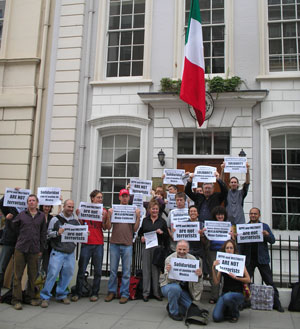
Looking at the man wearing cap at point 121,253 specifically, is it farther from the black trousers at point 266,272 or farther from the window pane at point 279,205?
the window pane at point 279,205

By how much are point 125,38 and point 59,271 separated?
7092 millimetres

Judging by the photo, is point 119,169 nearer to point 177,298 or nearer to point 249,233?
point 249,233

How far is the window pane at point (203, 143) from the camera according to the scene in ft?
31.7

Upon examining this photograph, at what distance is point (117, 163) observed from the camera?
32.8 ft

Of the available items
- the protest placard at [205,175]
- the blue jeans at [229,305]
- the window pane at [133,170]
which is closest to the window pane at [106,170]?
the window pane at [133,170]

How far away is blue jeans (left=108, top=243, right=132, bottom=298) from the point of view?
20.6 ft

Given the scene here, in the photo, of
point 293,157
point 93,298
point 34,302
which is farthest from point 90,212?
point 293,157

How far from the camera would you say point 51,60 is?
34.4 feet

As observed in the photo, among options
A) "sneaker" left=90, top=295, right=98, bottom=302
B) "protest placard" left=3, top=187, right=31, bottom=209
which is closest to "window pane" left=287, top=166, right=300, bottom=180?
"sneaker" left=90, top=295, right=98, bottom=302

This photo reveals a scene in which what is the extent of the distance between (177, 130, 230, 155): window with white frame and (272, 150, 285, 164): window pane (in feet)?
3.84

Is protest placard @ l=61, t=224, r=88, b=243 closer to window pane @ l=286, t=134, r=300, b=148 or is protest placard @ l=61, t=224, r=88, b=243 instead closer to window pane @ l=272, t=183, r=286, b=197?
window pane @ l=272, t=183, r=286, b=197

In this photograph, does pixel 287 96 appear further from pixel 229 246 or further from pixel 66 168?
pixel 66 168

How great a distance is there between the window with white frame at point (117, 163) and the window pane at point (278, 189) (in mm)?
3597

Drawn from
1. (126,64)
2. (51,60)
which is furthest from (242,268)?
(51,60)
